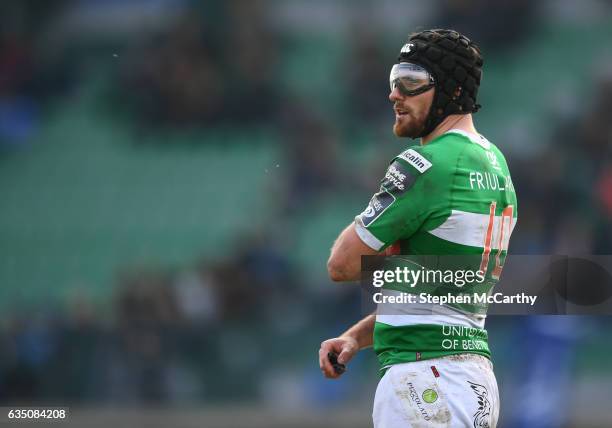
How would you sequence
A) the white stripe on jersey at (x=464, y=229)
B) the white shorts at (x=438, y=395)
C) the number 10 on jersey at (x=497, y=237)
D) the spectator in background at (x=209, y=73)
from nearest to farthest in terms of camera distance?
the white shorts at (x=438, y=395) → the white stripe on jersey at (x=464, y=229) → the number 10 on jersey at (x=497, y=237) → the spectator in background at (x=209, y=73)

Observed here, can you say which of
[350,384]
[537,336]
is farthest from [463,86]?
[350,384]

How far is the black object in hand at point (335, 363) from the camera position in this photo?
470cm

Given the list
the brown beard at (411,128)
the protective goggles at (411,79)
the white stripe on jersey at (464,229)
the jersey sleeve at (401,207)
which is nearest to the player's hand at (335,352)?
the jersey sleeve at (401,207)

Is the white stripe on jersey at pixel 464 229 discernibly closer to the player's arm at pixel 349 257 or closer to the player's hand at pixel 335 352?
the player's arm at pixel 349 257

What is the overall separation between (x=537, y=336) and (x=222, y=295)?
14.1 feet

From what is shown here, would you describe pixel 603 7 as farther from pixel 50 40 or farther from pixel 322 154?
pixel 50 40

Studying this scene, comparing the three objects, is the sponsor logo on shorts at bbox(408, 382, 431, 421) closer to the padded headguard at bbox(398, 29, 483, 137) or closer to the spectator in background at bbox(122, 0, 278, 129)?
the padded headguard at bbox(398, 29, 483, 137)

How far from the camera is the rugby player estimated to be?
4578 millimetres

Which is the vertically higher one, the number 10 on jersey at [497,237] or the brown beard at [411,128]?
the brown beard at [411,128]

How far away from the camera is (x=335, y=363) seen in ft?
15.5

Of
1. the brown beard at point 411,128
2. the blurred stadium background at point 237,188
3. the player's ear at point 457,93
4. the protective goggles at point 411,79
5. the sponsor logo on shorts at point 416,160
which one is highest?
the protective goggles at point 411,79

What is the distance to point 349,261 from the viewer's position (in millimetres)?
4668

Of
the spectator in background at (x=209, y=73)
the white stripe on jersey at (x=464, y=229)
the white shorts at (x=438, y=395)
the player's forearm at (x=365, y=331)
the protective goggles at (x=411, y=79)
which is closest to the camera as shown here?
the white shorts at (x=438, y=395)

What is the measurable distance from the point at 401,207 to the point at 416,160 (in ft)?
0.67
